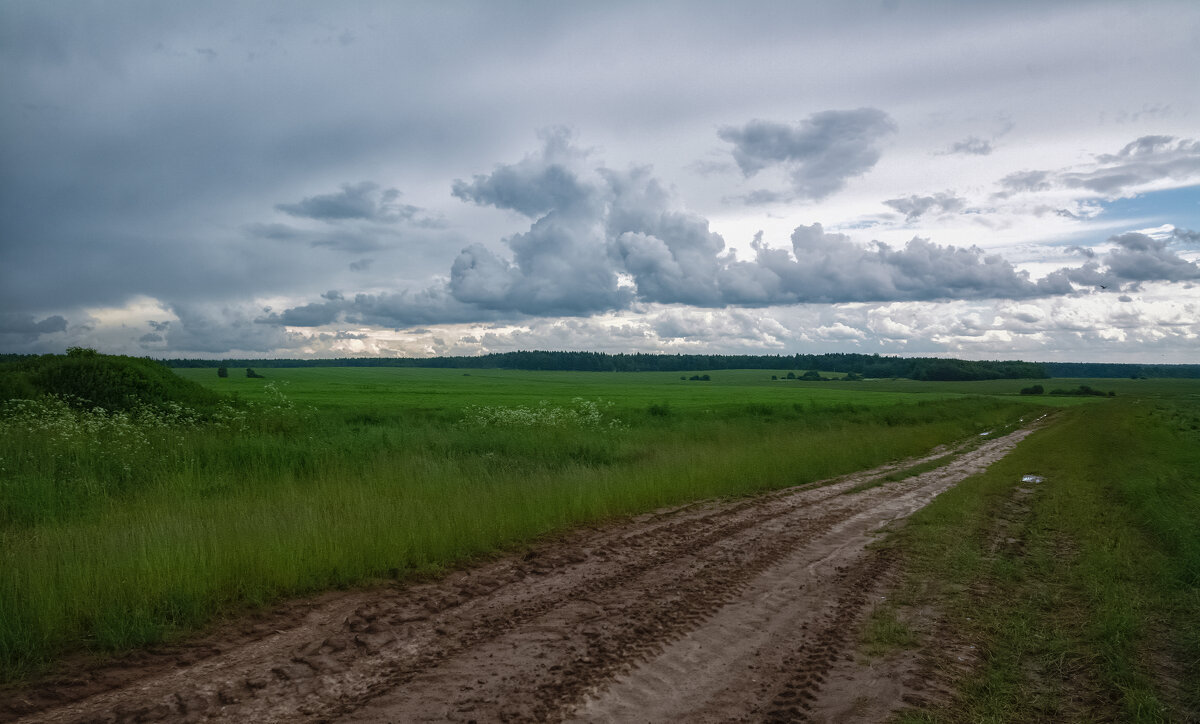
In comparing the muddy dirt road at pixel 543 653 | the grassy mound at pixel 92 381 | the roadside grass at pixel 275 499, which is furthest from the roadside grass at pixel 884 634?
the grassy mound at pixel 92 381

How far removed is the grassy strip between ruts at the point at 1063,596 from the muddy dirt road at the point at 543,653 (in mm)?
693

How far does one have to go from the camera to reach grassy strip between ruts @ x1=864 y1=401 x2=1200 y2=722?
17.3 ft

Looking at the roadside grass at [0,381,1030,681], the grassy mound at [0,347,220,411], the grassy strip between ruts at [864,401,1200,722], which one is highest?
the grassy mound at [0,347,220,411]

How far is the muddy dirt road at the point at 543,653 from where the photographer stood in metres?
4.96

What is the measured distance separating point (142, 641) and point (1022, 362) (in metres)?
209

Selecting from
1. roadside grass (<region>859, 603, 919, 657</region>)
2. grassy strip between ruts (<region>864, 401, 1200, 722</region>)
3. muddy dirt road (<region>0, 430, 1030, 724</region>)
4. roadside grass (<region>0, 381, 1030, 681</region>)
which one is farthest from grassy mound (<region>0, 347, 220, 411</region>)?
grassy strip between ruts (<region>864, 401, 1200, 722</region>)

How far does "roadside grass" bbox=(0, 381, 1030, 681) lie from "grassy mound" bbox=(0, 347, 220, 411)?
507 cm

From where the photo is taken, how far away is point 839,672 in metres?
5.65

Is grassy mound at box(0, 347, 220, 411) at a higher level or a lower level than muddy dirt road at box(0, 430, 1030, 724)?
higher

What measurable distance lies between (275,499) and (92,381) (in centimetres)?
1789

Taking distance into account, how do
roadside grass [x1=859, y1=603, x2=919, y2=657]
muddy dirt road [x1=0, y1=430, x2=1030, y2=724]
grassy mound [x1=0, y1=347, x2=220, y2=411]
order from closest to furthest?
muddy dirt road [x1=0, y1=430, x2=1030, y2=724], roadside grass [x1=859, y1=603, x2=919, y2=657], grassy mound [x1=0, y1=347, x2=220, y2=411]

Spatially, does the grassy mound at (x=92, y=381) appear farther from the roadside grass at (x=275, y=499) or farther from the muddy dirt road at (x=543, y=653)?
the muddy dirt road at (x=543, y=653)

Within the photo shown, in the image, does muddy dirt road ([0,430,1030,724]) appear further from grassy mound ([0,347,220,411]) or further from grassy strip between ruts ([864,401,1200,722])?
grassy mound ([0,347,220,411])

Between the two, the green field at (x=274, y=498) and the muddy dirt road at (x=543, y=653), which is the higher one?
the green field at (x=274, y=498)
